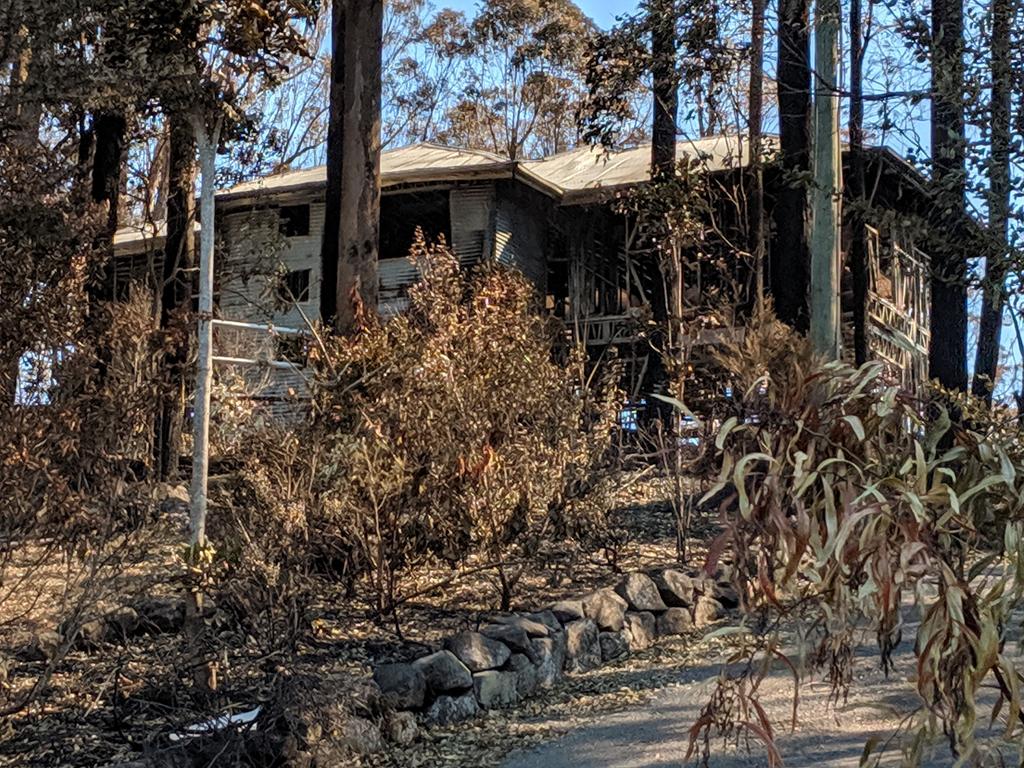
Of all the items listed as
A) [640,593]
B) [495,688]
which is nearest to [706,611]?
[640,593]

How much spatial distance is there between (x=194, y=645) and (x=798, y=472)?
166 inches

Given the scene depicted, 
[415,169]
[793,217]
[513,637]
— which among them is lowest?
[513,637]

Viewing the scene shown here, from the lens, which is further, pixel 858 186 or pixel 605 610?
pixel 858 186

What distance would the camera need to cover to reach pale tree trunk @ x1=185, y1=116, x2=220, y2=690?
20.1ft

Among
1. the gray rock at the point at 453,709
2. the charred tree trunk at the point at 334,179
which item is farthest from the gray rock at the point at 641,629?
the charred tree trunk at the point at 334,179

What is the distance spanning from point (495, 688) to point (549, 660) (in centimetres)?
61

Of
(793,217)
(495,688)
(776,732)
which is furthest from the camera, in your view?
(793,217)

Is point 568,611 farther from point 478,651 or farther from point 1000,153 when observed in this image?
point 1000,153

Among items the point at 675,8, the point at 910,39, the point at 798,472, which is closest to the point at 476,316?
the point at 675,8

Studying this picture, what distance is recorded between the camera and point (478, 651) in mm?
6957

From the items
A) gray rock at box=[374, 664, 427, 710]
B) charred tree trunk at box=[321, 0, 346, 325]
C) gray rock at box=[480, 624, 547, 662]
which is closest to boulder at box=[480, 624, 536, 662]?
gray rock at box=[480, 624, 547, 662]

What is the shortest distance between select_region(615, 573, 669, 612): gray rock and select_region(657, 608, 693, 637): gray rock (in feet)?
0.24

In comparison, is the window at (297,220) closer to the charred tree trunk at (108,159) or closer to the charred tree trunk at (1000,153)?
the charred tree trunk at (108,159)

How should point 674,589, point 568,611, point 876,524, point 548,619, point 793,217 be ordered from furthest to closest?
point 793,217 → point 674,589 → point 568,611 → point 548,619 → point 876,524
